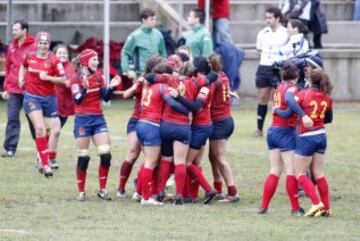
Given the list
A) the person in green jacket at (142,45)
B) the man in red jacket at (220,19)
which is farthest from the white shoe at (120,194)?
the man in red jacket at (220,19)

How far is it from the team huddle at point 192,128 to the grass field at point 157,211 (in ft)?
0.98

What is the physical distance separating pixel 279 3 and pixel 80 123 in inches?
518

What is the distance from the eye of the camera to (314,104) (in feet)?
43.9

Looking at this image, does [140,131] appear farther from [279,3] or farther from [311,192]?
[279,3]

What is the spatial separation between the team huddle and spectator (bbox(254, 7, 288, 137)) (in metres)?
5.55

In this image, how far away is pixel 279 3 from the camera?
2733 centimetres

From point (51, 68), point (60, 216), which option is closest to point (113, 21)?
point (51, 68)

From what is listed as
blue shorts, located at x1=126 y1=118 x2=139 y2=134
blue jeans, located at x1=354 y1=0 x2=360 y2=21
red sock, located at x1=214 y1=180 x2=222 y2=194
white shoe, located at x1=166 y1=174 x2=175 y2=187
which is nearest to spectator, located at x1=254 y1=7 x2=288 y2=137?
white shoe, located at x1=166 y1=174 x2=175 y2=187

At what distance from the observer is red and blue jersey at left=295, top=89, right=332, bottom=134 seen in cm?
1337

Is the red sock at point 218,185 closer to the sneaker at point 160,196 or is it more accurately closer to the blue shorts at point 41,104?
the sneaker at point 160,196

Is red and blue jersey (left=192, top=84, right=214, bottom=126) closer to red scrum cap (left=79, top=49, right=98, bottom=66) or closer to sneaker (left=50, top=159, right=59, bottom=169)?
red scrum cap (left=79, top=49, right=98, bottom=66)

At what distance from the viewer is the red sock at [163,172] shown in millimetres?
14430

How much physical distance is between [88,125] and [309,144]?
2.72 metres

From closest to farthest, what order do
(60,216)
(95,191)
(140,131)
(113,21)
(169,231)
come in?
(169,231) < (60,216) < (140,131) < (95,191) < (113,21)
